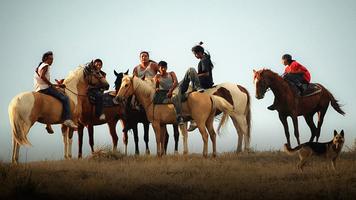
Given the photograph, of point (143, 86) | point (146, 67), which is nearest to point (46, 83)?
point (143, 86)

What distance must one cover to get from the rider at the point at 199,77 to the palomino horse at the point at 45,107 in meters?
3.38

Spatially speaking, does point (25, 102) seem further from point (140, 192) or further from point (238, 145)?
point (238, 145)

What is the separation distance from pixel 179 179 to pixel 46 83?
5.92m

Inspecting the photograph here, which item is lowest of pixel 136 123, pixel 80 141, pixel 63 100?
pixel 80 141

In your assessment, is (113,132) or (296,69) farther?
(296,69)

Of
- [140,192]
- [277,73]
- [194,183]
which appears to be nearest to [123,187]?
[140,192]

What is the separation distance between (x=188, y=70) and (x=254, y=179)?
4.72 meters

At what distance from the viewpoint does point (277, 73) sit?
18688 mm

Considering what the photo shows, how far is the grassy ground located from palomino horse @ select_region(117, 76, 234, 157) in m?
0.99

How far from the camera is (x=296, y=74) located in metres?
19.5

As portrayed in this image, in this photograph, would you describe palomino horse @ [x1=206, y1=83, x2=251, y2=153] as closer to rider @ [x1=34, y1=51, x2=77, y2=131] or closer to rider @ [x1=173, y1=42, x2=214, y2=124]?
rider @ [x1=173, y1=42, x2=214, y2=124]

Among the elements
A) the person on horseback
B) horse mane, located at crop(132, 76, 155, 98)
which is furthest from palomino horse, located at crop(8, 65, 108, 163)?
horse mane, located at crop(132, 76, 155, 98)

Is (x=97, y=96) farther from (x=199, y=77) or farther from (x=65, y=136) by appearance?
(x=199, y=77)

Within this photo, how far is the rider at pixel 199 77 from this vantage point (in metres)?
16.3
